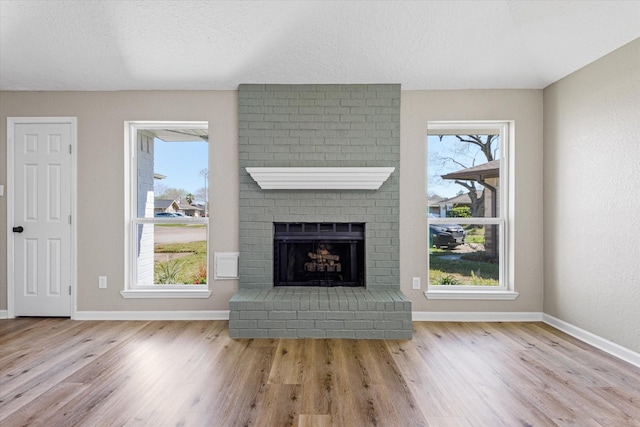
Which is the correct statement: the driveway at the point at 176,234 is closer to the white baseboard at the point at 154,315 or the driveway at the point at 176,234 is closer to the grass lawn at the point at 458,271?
the white baseboard at the point at 154,315

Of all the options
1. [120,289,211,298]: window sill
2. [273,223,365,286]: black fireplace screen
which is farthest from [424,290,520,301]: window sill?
[120,289,211,298]: window sill

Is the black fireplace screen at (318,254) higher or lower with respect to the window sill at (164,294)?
higher

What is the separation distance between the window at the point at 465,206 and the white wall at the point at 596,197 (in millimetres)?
463

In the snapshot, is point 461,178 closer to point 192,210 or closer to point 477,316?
point 477,316

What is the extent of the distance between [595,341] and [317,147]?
2944 mm

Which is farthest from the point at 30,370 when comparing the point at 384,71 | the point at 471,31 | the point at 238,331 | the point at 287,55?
the point at 471,31

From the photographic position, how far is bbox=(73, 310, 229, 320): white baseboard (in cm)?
362

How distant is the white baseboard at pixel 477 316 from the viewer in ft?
11.8

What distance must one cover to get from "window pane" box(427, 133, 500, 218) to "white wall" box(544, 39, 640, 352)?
0.52 meters

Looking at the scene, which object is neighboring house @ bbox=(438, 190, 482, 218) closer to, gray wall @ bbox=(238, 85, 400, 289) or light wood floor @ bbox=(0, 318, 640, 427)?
gray wall @ bbox=(238, 85, 400, 289)

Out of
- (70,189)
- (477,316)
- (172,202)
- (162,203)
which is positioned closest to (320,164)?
(172,202)

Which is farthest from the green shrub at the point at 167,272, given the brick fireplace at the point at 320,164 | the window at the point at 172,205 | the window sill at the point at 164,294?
the brick fireplace at the point at 320,164

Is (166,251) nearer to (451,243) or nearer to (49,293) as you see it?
(49,293)

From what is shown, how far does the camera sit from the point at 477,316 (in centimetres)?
359
